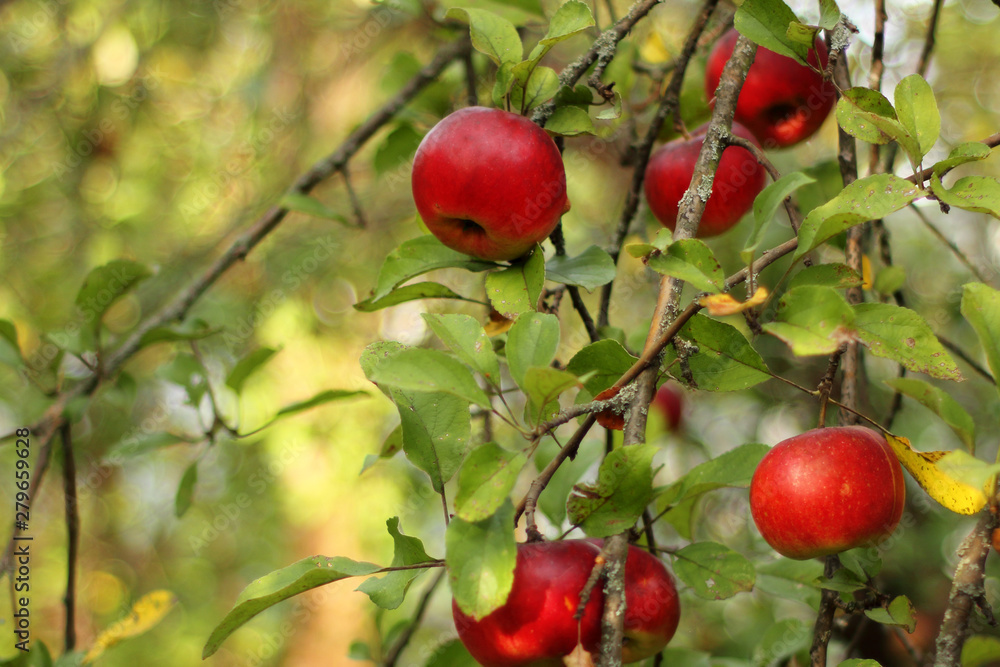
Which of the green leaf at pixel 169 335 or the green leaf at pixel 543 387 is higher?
the green leaf at pixel 543 387

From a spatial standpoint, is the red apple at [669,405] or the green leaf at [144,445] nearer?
the green leaf at [144,445]

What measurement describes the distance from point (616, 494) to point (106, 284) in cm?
87

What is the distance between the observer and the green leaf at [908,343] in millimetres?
519

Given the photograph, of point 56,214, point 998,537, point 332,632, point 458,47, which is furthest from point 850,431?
point 332,632

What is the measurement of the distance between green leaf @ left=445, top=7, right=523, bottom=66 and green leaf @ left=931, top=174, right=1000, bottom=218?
39 cm

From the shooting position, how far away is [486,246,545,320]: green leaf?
669 mm

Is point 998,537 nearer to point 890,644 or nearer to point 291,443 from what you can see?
point 890,644

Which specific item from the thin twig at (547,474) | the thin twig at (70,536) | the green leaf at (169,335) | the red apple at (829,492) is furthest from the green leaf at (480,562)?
the thin twig at (70,536)

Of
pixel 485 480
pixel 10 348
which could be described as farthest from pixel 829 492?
pixel 10 348

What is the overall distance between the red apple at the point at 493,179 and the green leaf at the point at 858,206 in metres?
0.25

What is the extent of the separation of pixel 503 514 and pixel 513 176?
318mm

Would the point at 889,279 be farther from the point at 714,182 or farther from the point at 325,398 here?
the point at 325,398

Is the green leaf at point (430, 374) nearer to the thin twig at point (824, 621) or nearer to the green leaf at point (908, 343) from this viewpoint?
the green leaf at point (908, 343)

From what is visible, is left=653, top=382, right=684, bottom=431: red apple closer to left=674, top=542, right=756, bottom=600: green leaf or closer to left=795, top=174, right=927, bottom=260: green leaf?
left=674, top=542, right=756, bottom=600: green leaf
